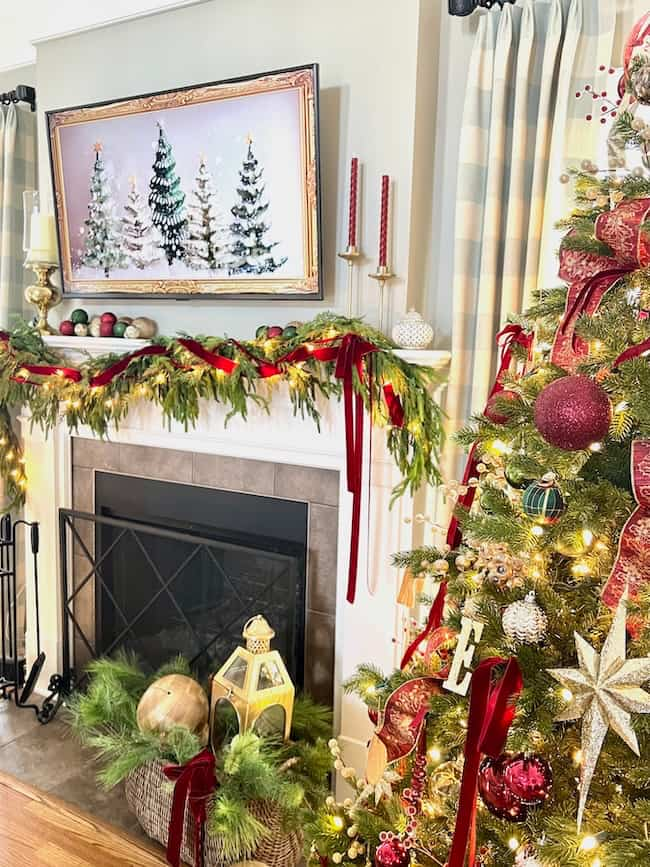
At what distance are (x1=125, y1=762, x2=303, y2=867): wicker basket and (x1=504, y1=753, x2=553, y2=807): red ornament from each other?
3.91 ft

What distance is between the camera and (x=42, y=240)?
2713mm

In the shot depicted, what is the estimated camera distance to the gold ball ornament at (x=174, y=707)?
2273 mm

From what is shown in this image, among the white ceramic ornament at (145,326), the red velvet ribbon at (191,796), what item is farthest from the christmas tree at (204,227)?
the red velvet ribbon at (191,796)

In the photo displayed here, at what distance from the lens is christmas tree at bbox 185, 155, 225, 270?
93.4 inches

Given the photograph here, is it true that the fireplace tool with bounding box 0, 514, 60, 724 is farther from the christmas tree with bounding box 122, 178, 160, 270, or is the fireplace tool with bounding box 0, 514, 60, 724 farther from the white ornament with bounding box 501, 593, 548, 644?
the white ornament with bounding box 501, 593, 548, 644

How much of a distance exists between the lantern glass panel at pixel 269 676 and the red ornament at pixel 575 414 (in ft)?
4.66

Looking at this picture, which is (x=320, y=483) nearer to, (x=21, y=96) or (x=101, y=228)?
(x=101, y=228)

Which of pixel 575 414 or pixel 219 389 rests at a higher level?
pixel 575 414

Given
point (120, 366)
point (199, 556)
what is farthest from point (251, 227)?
point (199, 556)

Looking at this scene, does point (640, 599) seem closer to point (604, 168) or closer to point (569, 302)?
point (569, 302)

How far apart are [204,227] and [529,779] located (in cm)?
186

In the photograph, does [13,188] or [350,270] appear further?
[13,188]

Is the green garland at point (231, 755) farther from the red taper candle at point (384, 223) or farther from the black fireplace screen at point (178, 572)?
the red taper candle at point (384, 223)

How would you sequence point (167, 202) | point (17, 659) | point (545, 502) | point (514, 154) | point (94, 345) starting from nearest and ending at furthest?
point (545, 502), point (514, 154), point (167, 202), point (94, 345), point (17, 659)
